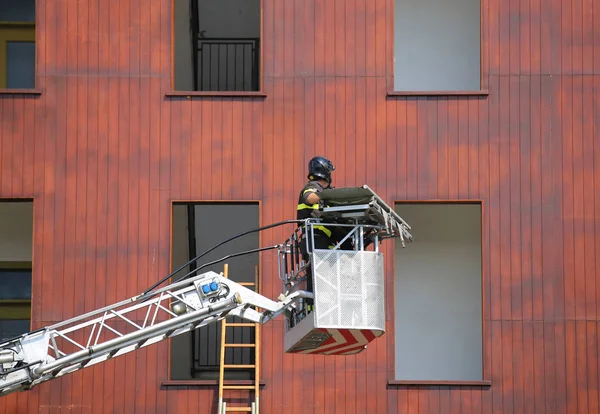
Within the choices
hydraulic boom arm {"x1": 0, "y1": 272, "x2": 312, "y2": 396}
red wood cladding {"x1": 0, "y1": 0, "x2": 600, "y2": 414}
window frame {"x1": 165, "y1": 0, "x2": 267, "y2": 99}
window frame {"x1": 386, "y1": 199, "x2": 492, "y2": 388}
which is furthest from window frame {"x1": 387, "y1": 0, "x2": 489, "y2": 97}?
hydraulic boom arm {"x1": 0, "y1": 272, "x2": 312, "y2": 396}

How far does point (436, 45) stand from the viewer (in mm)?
24188

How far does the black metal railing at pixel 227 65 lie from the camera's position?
23250mm

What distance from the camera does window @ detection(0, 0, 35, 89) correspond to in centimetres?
2395

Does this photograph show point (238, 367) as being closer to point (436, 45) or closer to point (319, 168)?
point (319, 168)

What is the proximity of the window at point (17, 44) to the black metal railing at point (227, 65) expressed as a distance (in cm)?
315

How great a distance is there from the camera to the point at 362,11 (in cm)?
2273

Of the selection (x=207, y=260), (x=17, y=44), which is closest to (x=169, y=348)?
(x=207, y=260)

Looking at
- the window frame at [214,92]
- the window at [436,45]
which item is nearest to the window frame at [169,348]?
the window frame at [214,92]

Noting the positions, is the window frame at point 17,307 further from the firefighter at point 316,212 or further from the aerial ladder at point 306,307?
the firefighter at point 316,212

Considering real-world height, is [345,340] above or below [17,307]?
below

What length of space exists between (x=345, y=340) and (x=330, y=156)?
21.1ft

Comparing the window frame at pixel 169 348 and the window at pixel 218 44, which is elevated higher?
the window at pixel 218 44

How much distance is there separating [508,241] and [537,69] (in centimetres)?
302

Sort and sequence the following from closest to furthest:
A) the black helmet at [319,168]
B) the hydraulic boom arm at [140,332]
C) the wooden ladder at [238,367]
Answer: the hydraulic boom arm at [140,332] → the black helmet at [319,168] → the wooden ladder at [238,367]
